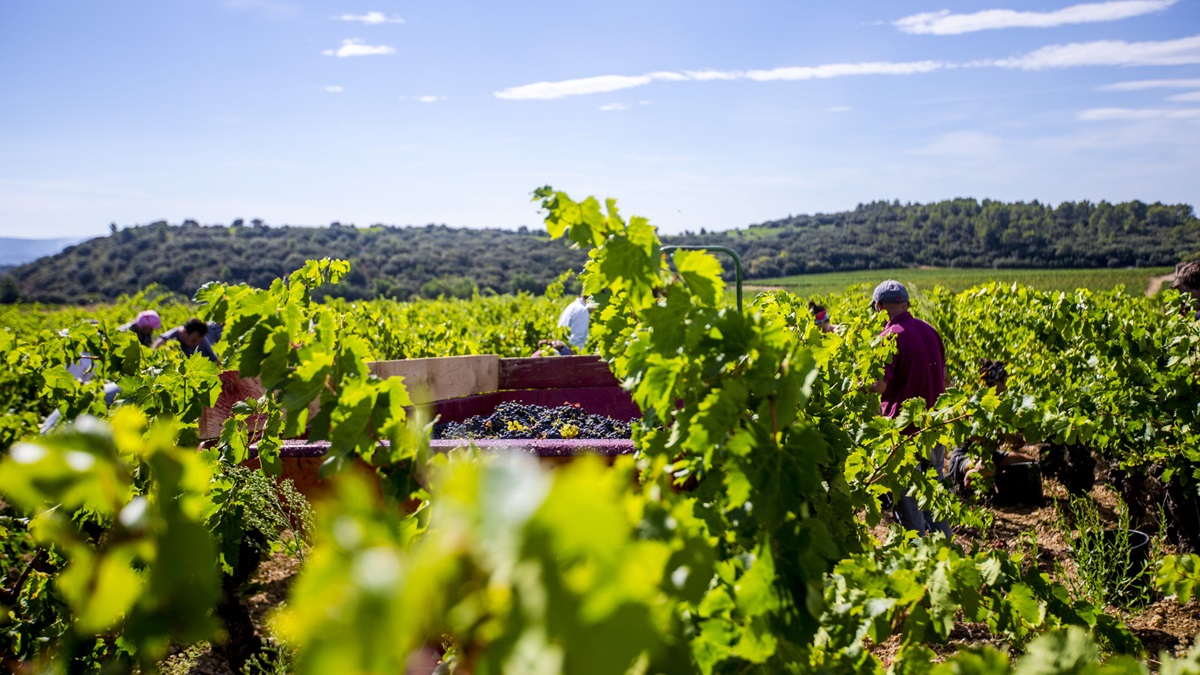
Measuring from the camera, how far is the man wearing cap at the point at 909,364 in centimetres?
504

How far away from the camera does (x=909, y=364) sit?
16.5ft

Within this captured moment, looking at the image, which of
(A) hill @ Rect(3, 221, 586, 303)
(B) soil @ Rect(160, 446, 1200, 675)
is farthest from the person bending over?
(A) hill @ Rect(3, 221, 586, 303)

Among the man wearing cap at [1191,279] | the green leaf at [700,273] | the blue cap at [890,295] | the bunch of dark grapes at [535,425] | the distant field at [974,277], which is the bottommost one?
the distant field at [974,277]

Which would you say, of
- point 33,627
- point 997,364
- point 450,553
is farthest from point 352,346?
point 997,364

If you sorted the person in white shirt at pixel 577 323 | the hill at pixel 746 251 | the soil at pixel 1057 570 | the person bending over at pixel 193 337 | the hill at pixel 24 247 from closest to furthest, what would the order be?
the soil at pixel 1057 570 → the person bending over at pixel 193 337 → the person in white shirt at pixel 577 323 → the hill at pixel 746 251 → the hill at pixel 24 247

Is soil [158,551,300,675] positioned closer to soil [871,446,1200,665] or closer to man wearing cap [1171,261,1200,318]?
soil [871,446,1200,665]

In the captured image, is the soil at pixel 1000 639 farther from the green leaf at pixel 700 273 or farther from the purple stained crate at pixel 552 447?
the green leaf at pixel 700 273

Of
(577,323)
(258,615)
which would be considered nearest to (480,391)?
(258,615)

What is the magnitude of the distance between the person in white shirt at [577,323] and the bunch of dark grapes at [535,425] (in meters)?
2.95

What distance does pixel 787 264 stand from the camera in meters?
49.6

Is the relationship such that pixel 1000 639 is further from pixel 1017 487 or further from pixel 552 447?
pixel 1017 487

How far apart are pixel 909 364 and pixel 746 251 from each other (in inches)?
2037

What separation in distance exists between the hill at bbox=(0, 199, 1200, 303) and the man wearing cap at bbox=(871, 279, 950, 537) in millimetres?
38291

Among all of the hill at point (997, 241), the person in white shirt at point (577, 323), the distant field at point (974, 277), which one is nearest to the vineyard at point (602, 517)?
the person in white shirt at point (577, 323)
